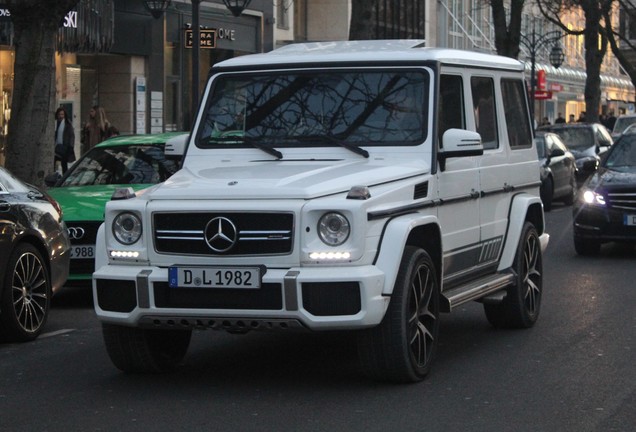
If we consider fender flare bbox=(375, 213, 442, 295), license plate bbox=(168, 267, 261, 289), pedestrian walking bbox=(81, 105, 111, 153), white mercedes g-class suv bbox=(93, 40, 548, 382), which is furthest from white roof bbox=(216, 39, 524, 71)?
pedestrian walking bbox=(81, 105, 111, 153)

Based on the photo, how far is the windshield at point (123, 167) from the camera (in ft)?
46.8

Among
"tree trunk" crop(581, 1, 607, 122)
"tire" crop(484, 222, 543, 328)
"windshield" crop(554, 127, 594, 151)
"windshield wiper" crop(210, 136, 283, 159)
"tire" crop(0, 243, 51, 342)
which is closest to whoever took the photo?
"windshield wiper" crop(210, 136, 283, 159)

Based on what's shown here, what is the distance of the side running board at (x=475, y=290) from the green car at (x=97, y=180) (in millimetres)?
4094

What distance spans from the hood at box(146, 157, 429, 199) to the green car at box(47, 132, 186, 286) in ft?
12.4

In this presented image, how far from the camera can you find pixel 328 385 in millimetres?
8344

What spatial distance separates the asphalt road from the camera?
7301 mm

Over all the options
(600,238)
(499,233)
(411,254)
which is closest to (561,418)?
(411,254)

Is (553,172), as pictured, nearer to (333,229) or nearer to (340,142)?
(340,142)

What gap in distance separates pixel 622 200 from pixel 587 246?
35.5 inches

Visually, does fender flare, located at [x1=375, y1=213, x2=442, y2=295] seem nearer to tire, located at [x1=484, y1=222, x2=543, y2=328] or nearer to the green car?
tire, located at [x1=484, y1=222, x2=543, y2=328]

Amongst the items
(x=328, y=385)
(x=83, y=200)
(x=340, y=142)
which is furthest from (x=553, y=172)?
(x=328, y=385)

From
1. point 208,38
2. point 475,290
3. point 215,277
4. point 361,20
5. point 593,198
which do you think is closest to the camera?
point 215,277

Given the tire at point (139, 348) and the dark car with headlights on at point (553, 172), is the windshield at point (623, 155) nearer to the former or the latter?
the dark car with headlights on at point (553, 172)

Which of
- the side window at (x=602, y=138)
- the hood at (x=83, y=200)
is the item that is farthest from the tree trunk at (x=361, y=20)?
the hood at (x=83, y=200)
